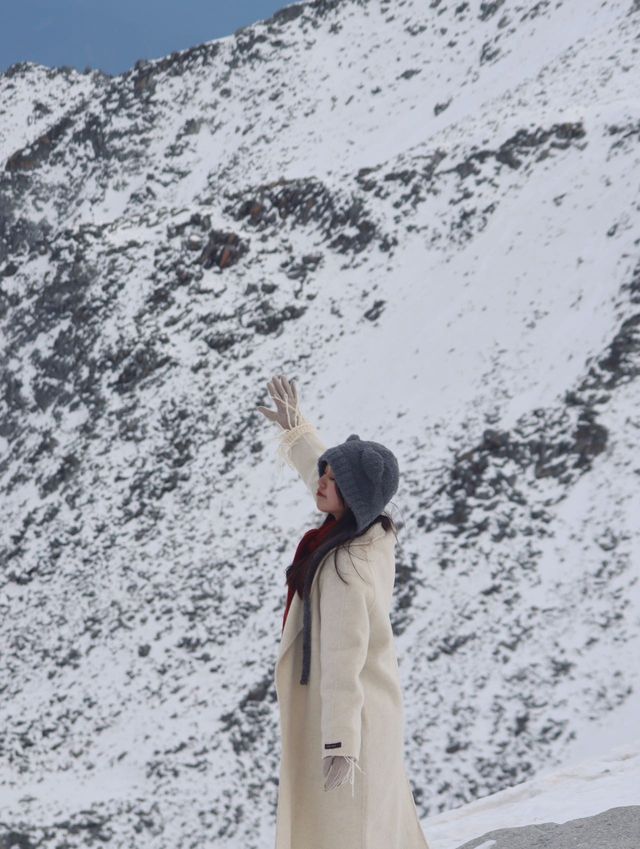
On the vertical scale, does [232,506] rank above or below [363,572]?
above

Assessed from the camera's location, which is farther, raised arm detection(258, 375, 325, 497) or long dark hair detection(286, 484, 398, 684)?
raised arm detection(258, 375, 325, 497)

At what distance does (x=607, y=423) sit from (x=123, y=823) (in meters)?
8.41

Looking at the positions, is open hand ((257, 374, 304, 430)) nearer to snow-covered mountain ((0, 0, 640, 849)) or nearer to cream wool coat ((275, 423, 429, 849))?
cream wool coat ((275, 423, 429, 849))

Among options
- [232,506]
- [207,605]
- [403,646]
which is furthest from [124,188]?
[403,646]

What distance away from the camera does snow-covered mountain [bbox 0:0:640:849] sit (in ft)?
32.9

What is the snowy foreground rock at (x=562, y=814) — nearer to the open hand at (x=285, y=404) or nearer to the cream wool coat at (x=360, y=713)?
the cream wool coat at (x=360, y=713)

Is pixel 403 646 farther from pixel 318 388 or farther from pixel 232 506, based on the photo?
pixel 318 388

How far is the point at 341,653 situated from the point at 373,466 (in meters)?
0.65

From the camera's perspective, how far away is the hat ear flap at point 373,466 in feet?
9.49

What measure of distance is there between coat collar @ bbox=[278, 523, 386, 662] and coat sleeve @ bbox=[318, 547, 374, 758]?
52 millimetres

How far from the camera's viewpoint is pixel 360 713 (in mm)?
2740

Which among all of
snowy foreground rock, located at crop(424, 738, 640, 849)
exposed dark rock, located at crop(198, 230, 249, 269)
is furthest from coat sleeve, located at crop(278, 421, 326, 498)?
exposed dark rock, located at crop(198, 230, 249, 269)

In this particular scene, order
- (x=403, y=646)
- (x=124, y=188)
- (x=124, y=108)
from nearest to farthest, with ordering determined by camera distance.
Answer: (x=403, y=646) → (x=124, y=188) → (x=124, y=108)

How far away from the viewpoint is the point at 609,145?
17.3m
